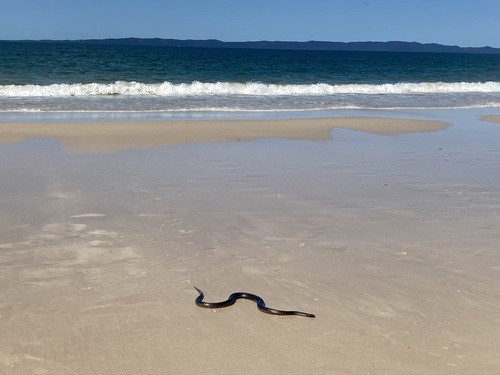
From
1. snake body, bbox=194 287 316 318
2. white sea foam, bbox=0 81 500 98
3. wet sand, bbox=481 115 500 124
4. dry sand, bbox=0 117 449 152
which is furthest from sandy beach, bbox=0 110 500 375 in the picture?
white sea foam, bbox=0 81 500 98

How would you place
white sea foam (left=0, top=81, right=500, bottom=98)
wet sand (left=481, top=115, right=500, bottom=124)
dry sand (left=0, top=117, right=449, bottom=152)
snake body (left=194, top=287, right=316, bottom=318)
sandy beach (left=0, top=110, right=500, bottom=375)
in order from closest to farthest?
sandy beach (left=0, top=110, right=500, bottom=375) → snake body (left=194, top=287, right=316, bottom=318) → dry sand (left=0, top=117, right=449, bottom=152) → wet sand (left=481, top=115, right=500, bottom=124) → white sea foam (left=0, top=81, right=500, bottom=98)

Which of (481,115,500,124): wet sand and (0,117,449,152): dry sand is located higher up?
(481,115,500,124): wet sand

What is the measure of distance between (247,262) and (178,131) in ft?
26.3

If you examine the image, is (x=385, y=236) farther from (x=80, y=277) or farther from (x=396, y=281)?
(x=80, y=277)

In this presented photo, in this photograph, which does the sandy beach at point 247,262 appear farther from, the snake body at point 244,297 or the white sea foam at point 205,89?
the white sea foam at point 205,89

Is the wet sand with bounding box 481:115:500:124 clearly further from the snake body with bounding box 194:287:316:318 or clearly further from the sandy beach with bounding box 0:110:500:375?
the snake body with bounding box 194:287:316:318

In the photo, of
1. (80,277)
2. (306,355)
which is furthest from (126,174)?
(306,355)

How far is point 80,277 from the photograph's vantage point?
4523 millimetres

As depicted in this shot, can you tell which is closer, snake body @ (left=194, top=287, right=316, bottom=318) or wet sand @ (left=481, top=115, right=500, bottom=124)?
snake body @ (left=194, top=287, right=316, bottom=318)

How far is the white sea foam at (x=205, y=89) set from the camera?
23.8m

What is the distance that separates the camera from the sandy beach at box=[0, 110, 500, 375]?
11.5 ft

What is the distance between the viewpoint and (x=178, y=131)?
1262 centimetres

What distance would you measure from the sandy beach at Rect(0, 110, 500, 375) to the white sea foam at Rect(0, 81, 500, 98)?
14912 millimetres

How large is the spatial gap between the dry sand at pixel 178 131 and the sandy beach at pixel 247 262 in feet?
4.77
